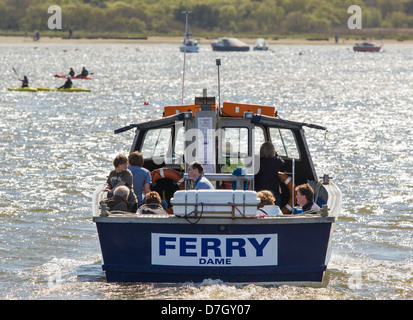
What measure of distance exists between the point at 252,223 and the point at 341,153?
16.5m

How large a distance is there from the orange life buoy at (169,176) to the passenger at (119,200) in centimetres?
151

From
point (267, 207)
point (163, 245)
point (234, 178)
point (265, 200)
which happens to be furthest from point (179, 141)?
point (163, 245)

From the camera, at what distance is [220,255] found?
10.9 metres

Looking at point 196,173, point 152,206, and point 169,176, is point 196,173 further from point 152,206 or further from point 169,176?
point 169,176

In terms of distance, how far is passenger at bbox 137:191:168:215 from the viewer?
11.4 metres

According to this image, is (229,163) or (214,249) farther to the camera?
(229,163)

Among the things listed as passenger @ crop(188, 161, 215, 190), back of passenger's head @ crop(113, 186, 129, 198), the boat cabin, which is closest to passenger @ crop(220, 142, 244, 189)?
the boat cabin

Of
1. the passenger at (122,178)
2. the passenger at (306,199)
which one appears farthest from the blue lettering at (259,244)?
the passenger at (122,178)

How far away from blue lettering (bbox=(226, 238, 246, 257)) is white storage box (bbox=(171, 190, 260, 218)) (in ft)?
1.25

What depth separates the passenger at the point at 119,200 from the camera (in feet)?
37.9

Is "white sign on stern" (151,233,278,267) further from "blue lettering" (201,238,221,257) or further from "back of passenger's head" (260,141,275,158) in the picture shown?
"back of passenger's head" (260,141,275,158)

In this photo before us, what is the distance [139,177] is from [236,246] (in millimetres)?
2277

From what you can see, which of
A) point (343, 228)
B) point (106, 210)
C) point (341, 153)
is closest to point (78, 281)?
point (106, 210)

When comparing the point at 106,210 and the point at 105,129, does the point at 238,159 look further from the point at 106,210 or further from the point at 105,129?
the point at 105,129
